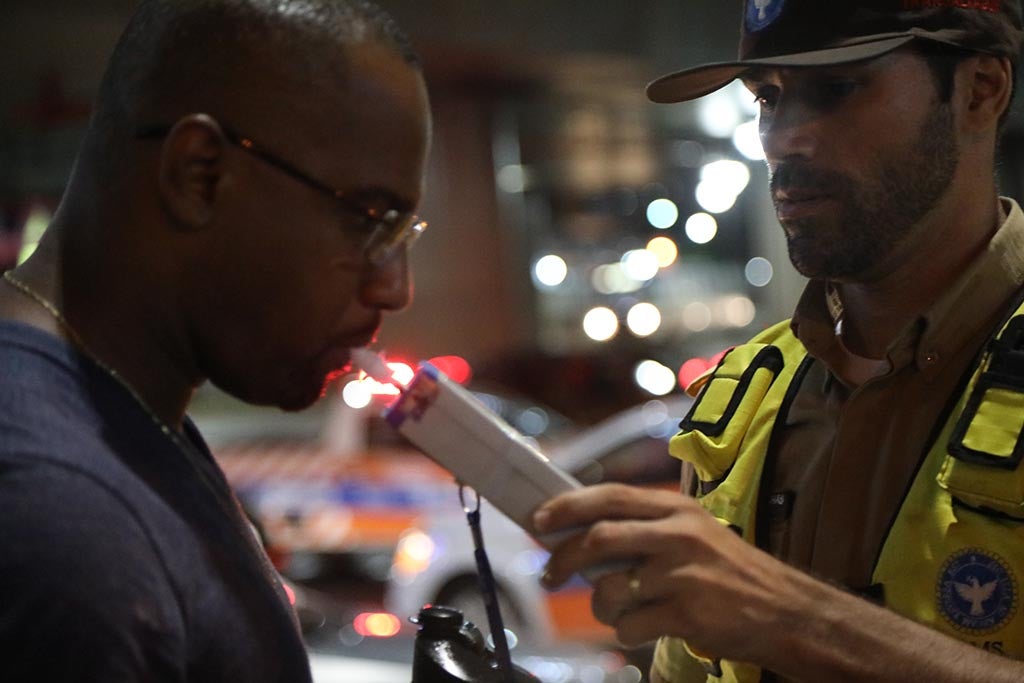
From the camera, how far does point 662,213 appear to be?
18312 millimetres

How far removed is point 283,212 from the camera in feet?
4.82

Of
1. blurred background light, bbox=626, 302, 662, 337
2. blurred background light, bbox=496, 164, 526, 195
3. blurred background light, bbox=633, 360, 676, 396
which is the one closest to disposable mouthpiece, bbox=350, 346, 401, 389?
blurred background light, bbox=633, 360, 676, 396

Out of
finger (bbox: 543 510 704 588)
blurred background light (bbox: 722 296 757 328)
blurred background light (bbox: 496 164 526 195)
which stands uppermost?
finger (bbox: 543 510 704 588)

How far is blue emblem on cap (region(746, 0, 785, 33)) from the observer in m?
2.12

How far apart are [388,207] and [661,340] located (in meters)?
14.0

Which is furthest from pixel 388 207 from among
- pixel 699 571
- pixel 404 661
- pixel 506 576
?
pixel 506 576

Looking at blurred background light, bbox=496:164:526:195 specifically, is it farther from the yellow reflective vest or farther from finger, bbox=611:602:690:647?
finger, bbox=611:602:690:647

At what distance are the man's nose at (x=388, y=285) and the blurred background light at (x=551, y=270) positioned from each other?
1498cm

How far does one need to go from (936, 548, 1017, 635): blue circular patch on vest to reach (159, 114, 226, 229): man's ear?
113 centimetres

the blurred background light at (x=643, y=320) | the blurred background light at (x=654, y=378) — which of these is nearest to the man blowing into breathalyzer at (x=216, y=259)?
the blurred background light at (x=654, y=378)

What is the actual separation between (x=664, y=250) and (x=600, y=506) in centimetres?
1688

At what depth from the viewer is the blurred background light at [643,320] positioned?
1588cm

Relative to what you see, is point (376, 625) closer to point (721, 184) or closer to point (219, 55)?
point (219, 55)

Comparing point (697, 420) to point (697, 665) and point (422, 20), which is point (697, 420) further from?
point (422, 20)
